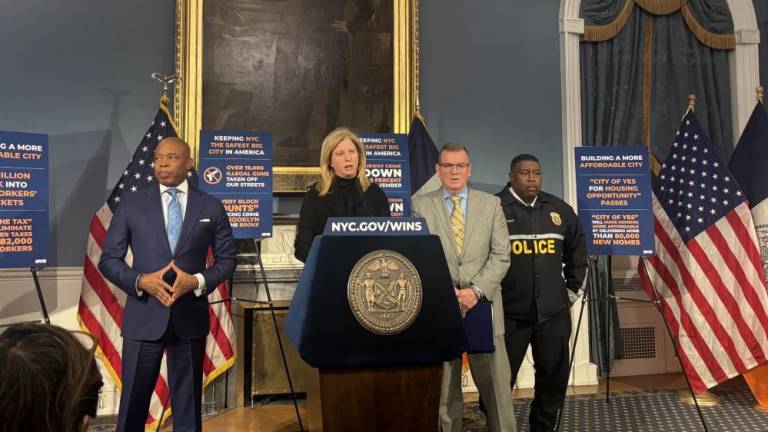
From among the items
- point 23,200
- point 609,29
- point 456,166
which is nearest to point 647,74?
point 609,29

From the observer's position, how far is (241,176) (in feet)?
13.3

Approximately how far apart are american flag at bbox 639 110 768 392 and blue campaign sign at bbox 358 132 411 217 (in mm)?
1896

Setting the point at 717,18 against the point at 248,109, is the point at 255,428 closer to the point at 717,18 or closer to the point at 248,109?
the point at 248,109

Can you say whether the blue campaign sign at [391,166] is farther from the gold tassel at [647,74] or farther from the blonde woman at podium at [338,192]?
the gold tassel at [647,74]

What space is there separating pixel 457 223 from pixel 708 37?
14.8ft

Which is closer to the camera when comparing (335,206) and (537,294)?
(335,206)

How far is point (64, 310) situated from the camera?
4371 mm

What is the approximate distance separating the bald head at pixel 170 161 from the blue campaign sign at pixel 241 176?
1.17 meters

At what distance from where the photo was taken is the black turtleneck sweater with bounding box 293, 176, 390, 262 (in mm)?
2691

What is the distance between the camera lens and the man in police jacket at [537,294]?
3332 millimetres

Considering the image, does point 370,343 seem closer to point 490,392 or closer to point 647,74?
point 490,392

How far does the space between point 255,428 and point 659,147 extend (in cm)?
443

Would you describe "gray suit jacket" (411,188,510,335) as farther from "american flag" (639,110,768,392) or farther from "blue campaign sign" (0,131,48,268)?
"blue campaign sign" (0,131,48,268)

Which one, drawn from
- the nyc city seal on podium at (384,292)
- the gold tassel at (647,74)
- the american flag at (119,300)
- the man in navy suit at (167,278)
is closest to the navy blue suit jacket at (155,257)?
the man in navy suit at (167,278)
